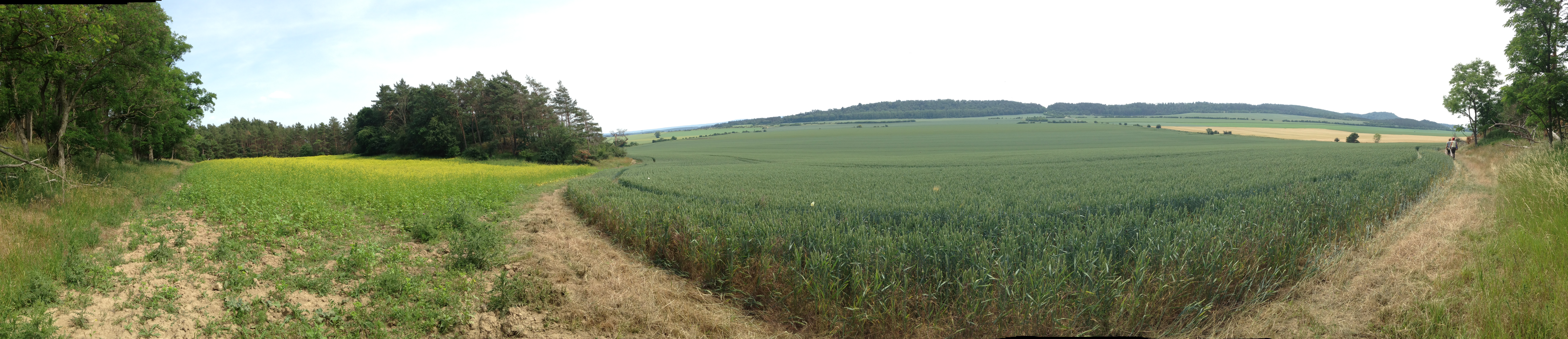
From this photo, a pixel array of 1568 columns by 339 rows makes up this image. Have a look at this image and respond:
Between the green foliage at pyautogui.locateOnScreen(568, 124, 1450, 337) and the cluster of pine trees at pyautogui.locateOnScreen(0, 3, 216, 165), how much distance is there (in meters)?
9.33

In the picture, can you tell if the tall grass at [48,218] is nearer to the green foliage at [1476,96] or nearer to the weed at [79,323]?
the weed at [79,323]

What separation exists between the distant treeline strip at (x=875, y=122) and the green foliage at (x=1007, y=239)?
143946mm

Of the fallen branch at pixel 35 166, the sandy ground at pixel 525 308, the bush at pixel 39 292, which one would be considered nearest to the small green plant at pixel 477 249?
the sandy ground at pixel 525 308

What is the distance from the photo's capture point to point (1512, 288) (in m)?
5.15

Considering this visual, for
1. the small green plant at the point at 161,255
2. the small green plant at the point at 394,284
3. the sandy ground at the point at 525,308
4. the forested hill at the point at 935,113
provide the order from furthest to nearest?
the forested hill at the point at 935,113
the small green plant at the point at 161,255
the small green plant at the point at 394,284
the sandy ground at the point at 525,308

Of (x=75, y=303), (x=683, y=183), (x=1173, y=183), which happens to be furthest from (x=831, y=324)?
(x=1173, y=183)

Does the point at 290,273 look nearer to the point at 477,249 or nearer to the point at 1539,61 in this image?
the point at 477,249

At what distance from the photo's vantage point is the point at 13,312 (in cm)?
466

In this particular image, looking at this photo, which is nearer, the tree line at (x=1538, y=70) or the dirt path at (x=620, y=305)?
the dirt path at (x=620, y=305)

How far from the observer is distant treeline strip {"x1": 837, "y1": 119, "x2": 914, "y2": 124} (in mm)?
162500

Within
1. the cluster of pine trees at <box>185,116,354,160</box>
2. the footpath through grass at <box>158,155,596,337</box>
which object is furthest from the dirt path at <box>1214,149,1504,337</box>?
the cluster of pine trees at <box>185,116,354,160</box>

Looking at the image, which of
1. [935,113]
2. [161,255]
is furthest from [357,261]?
[935,113]

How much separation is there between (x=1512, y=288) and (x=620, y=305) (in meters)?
9.33

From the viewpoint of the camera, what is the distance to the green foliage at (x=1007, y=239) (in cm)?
523
